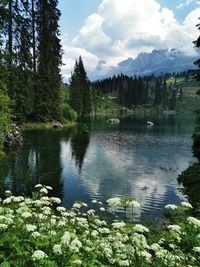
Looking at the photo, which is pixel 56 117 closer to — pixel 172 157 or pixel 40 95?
pixel 40 95

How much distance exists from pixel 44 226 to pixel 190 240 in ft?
13.1

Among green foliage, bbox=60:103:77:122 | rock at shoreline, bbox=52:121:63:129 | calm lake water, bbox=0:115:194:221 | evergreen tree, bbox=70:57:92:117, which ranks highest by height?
evergreen tree, bbox=70:57:92:117

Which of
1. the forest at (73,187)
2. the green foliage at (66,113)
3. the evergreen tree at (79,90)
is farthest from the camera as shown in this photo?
the evergreen tree at (79,90)

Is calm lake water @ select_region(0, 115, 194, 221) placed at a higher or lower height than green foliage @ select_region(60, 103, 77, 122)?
lower

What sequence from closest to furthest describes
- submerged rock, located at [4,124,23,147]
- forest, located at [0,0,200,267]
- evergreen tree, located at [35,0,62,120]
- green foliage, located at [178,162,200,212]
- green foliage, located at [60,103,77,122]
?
forest, located at [0,0,200,267]
green foliage, located at [178,162,200,212]
submerged rock, located at [4,124,23,147]
evergreen tree, located at [35,0,62,120]
green foliage, located at [60,103,77,122]

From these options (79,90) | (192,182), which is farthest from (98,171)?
(79,90)

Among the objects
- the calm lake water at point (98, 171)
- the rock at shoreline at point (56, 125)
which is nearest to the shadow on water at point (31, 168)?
the calm lake water at point (98, 171)

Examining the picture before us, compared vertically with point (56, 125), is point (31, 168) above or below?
below

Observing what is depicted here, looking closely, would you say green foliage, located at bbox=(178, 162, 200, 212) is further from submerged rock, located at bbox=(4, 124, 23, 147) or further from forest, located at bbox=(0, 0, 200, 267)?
submerged rock, located at bbox=(4, 124, 23, 147)

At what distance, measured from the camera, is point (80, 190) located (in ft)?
83.9

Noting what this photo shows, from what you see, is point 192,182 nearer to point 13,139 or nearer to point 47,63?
point 13,139

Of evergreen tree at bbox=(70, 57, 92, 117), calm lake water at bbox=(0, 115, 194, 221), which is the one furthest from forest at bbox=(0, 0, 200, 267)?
evergreen tree at bbox=(70, 57, 92, 117)

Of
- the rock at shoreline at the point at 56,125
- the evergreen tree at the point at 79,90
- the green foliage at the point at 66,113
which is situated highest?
the evergreen tree at the point at 79,90

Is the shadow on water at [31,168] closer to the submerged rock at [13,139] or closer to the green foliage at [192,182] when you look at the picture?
the submerged rock at [13,139]
